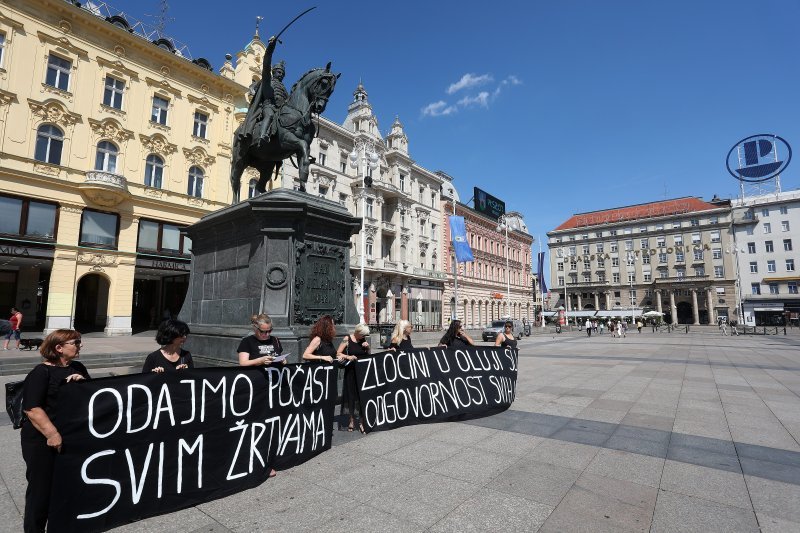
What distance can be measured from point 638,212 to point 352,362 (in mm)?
98481

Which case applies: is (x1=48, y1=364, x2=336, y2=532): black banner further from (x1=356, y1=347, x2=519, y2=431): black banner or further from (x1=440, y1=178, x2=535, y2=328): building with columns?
(x1=440, y1=178, x2=535, y2=328): building with columns

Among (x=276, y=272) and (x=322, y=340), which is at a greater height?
(x=276, y=272)

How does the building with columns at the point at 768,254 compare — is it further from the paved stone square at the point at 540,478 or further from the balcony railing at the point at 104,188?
the balcony railing at the point at 104,188

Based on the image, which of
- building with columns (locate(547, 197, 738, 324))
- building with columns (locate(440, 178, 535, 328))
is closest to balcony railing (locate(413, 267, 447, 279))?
building with columns (locate(440, 178, 535, 328))

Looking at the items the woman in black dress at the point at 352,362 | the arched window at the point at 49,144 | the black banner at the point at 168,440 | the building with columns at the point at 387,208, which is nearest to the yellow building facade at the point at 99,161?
the arched window at the point at 49,144

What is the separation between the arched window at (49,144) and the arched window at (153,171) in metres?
4.27

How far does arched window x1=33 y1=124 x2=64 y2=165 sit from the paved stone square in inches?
897

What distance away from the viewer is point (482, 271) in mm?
54688

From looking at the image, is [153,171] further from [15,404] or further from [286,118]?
[15,404]

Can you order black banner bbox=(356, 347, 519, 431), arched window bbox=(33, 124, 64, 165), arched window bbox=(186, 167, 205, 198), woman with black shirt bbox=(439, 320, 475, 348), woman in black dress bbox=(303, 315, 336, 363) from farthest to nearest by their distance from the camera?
arched window bbox=(186, 167, 205, 198), arched window bbox=(33, 124, 64, 165), woman with black shirt bbox=(439, 320, 475, 348), black banner bbox=(356, 347, 519, 431), woman in black dress bbox=(303, 315, 336, 363)

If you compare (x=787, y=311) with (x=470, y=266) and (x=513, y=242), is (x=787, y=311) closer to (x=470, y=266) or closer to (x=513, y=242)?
(x=513, y=242)

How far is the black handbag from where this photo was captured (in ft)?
9.20

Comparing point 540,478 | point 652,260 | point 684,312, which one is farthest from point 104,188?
point 684,312

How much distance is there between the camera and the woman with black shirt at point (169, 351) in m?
3.91
